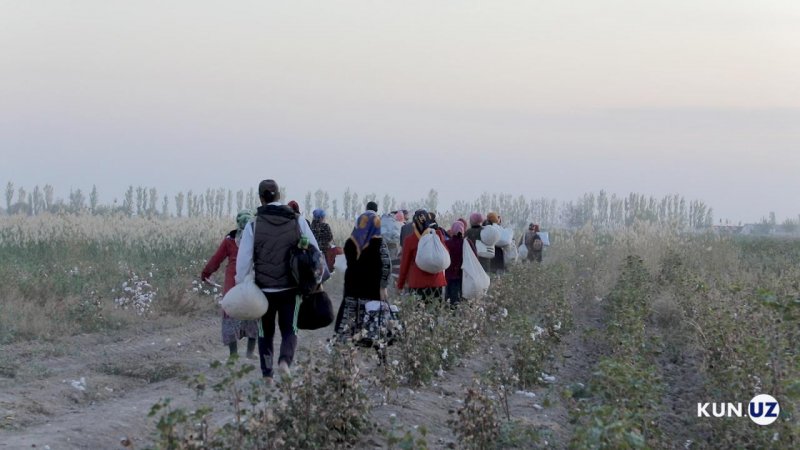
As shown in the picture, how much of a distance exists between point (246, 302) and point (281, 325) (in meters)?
0.61

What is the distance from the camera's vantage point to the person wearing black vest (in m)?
8.95

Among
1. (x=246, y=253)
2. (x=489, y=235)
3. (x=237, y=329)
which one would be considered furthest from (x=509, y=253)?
(x=246, y=253)

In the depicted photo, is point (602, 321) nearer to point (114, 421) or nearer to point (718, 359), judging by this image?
point (718, 359)

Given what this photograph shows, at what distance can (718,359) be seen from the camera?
32.3 feet

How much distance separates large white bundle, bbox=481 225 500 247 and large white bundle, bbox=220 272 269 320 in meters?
8.45

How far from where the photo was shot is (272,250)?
29.3 feet

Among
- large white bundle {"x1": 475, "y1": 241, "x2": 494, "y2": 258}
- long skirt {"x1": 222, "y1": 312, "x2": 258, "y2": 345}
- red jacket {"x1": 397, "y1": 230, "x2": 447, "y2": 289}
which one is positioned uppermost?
red jacket {"x1": 397, "y1": 230, "x2": 447, "y2": 289}

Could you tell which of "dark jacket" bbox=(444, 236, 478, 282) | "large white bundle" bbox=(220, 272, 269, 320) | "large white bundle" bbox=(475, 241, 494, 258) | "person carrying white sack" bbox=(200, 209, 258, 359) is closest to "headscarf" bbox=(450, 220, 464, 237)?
"dark jacket" bbox=(444, 236, 478, 282)

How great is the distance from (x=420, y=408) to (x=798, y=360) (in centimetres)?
296

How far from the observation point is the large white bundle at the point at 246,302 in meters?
8.73

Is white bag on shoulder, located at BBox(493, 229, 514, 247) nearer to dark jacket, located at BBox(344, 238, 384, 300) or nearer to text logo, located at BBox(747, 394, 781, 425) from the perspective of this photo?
dark jacket, located at BBox(344, 238, 384, 300)

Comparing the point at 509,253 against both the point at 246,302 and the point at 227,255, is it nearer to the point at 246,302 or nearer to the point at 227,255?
the point at 227,255

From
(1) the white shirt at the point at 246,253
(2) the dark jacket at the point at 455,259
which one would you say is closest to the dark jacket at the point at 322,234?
(2) the dark jacket at the point at 455,259

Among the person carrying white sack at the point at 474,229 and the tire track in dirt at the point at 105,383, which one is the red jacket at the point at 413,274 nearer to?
the tire track in dirt at the point at 105,383
